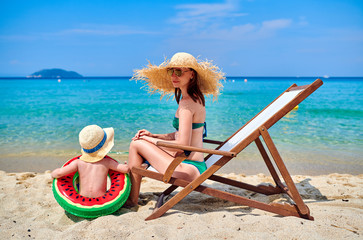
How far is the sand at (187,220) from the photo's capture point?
8.46 ft

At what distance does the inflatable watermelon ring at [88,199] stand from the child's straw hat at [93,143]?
292 millimetres

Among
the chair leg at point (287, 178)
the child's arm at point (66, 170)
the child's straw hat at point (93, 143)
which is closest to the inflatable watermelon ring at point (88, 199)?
the child's arm at point (66, 170)

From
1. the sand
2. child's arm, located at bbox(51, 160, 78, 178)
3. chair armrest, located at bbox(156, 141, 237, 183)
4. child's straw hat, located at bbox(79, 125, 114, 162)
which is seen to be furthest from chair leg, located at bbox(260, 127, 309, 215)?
child's arm, located at bbox(51, 160, 78, 178)

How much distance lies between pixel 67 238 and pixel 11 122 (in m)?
10.2

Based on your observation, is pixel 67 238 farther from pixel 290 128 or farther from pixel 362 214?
pixel 290 128

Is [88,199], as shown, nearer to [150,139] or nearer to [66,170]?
[66,170]

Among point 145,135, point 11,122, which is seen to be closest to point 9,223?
point 145,135

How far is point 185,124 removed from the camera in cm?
297

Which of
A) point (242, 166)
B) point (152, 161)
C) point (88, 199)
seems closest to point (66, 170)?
point (88, 199)

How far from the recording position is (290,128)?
10070mm

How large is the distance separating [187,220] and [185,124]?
88 cm

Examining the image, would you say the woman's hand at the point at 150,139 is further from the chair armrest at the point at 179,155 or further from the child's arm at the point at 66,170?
the child's arm at the point at 66,170

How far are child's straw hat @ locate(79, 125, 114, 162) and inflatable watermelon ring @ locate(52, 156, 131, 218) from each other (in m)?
0.29

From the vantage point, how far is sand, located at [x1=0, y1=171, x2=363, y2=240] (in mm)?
2580
